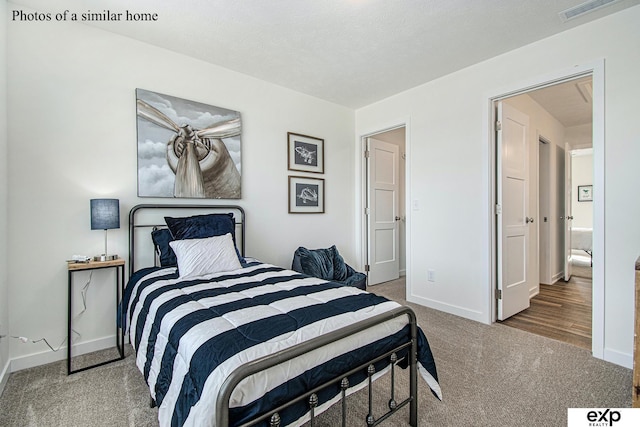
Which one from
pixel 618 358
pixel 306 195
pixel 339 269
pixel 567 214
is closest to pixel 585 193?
pixel 567 214

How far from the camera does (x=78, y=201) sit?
2348 mm

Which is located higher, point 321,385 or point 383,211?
point 383,211

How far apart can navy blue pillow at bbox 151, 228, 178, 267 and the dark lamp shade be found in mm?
321

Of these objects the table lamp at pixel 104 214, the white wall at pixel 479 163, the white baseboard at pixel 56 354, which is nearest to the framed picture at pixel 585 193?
the white wall at pixel 479 163

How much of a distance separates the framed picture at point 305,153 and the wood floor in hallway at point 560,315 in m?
2.80

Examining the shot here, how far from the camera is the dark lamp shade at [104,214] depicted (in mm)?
2188

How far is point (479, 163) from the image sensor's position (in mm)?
3041

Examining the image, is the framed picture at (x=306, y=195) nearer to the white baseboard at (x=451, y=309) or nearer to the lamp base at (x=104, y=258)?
the white baseboard at (x=451, y=309)

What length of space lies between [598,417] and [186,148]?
3.46m

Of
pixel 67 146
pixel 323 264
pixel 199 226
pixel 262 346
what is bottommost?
pixel 323 264

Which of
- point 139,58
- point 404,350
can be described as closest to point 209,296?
point 404,350

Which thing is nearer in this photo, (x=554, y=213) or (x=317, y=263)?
(x=317, y=263)

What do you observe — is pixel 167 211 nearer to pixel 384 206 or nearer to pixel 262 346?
pixel 262 346

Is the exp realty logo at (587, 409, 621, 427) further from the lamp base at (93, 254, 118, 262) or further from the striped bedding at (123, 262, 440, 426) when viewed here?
the lamp base at (93, 254, 118, 262)
